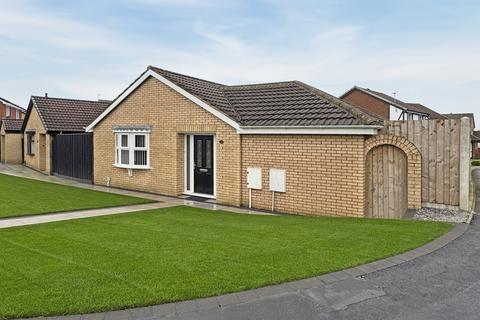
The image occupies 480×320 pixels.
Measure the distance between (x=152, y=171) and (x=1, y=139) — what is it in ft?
78.0

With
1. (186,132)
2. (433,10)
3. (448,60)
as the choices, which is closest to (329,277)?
(186,132)

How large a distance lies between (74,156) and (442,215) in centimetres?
1773

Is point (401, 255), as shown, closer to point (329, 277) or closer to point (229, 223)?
point (329, 277)

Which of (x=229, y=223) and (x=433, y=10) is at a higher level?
(x=433, y=10)

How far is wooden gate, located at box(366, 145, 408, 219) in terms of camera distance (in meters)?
10.2

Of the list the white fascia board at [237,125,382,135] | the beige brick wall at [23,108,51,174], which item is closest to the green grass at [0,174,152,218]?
the white fascia board at [237,125,382,135]

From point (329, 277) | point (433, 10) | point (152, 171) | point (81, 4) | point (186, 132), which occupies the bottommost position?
point (329, 277)

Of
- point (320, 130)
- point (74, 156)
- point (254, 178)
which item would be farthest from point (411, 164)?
point (74, 156)

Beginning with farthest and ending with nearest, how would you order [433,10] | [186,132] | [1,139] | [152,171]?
[1,139] → [152,171] → [186,132] → [433,10]

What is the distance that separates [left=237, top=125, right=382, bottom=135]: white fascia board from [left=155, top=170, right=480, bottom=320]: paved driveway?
464 cm

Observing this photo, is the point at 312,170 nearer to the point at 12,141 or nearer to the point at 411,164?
the point at 411,164

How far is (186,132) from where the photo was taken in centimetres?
1440

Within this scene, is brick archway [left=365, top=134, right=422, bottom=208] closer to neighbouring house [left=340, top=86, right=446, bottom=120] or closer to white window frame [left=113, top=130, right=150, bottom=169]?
Answer: white window frame [left=113, top=130, right=150, bottom=169]

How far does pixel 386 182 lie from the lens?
10.3 meters
